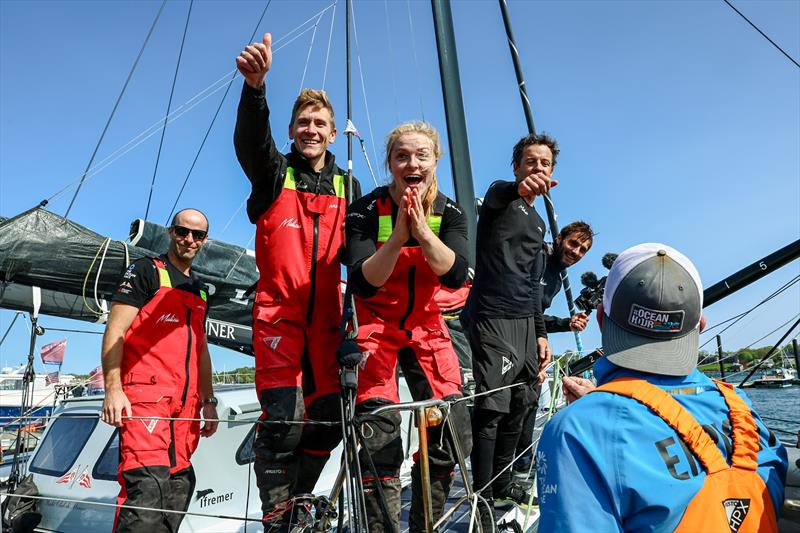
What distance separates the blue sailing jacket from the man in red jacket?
4.15 feet

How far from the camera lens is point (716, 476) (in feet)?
3.33

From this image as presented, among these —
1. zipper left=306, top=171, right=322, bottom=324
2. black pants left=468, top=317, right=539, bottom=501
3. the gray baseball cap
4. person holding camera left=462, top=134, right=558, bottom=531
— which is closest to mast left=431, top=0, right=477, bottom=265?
person holding camera left=462, top=134, right=558, bottom=531

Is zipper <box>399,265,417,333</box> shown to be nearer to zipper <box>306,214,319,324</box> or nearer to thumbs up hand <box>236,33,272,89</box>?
zipper <box>306,214,319,324</box>

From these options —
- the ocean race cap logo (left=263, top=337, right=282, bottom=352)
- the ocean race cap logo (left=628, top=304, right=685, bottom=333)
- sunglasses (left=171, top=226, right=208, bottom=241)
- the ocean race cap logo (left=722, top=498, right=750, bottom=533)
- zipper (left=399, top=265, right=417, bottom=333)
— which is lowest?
the ocean race cap logo (left=722, top=498, right=750, bottom=533)

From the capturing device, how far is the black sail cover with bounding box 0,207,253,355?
3486mm

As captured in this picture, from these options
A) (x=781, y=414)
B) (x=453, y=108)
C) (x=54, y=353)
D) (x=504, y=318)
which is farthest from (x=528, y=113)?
(x=781, y=414)

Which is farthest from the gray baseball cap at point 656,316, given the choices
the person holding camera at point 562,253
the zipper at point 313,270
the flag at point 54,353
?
the flag at point 54,353

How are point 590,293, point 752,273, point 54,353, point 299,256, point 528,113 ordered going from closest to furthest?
1. point 299,256
2. point 752,273
3. point 590,293
4. point 528,113
5. point 54,353

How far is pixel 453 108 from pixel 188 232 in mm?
4350

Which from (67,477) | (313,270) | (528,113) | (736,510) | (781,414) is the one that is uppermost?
(528,113)

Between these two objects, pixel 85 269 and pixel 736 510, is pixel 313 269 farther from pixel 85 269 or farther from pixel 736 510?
pixel 85 269

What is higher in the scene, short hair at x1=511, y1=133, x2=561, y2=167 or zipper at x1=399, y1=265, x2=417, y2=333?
short hair at x1=511, y1=133, x2=561, y2=167

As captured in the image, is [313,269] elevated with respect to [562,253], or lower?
lower

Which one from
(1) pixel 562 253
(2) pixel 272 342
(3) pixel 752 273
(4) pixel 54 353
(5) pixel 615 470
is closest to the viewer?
(5) pixel 615 470
